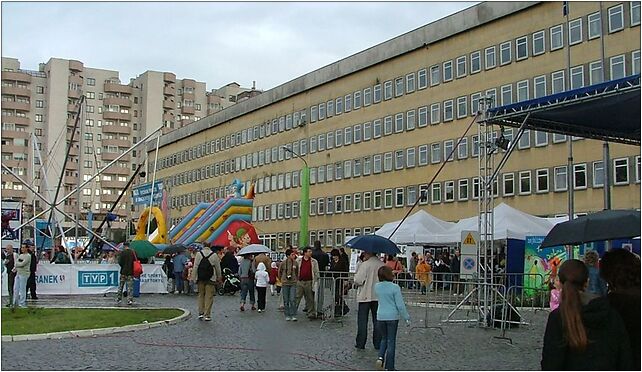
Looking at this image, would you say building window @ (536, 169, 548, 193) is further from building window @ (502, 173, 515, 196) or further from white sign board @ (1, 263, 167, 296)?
Result: white sign board @ (1, 263, 167, 296)

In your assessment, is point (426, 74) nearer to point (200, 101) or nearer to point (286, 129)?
point (286, 129)

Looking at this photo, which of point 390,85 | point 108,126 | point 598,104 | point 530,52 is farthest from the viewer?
point 108,126

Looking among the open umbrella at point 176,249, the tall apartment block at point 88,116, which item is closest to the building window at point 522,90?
the open umbrella at point 176,249

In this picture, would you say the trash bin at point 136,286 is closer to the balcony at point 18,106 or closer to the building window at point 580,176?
the building window at point 580,176

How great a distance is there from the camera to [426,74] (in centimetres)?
6131

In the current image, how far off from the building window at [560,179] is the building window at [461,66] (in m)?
10.9

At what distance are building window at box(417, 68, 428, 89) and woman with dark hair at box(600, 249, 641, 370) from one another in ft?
182

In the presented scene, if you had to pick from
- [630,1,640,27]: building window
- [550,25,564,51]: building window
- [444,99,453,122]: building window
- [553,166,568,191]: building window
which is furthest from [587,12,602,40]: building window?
[444,99,453,122]: building window

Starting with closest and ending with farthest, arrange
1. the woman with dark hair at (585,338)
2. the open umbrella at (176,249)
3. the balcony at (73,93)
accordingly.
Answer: the woman with dark hair at (585,338), the open umbrella at (176,249), the balcony at (73,93)

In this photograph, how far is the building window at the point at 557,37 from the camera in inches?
1969

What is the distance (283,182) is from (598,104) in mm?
67003

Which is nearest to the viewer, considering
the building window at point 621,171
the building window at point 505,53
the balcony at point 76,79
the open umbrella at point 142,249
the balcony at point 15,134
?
the open umbrella at point 142,249

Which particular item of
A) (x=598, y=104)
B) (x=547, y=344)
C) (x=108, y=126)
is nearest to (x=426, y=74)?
(x=598, y=104)

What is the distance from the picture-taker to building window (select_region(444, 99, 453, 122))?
5862cm
